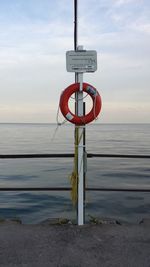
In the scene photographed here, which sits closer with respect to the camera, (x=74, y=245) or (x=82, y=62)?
(x=74, y=245)

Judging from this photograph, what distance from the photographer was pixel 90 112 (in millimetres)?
4465

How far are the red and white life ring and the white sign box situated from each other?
0.62 ft

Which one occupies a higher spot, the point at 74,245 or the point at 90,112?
the point at 90,112

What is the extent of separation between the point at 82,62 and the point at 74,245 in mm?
2067

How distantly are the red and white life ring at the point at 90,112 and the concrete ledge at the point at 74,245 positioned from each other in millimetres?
1244

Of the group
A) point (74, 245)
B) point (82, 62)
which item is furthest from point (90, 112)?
point (74, 245)

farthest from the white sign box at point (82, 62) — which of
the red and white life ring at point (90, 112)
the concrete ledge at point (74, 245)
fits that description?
the concrete ledge at point (74, 245)

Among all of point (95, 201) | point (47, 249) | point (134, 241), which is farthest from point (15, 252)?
point (95, 201)

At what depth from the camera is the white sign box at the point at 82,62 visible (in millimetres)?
4389

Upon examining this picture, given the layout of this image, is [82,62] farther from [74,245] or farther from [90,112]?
[74,245]

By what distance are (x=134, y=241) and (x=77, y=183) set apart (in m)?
1.01

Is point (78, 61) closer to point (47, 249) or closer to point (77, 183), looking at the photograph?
point (77, 183)

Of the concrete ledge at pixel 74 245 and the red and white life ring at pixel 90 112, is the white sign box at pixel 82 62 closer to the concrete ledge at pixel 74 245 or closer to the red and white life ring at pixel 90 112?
the red and white life ring at pixel 90 112

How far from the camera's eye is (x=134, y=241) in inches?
150
